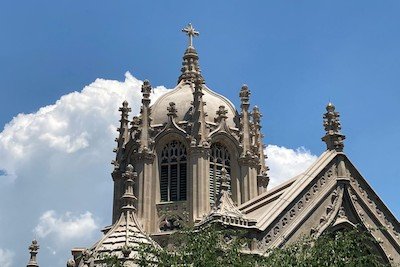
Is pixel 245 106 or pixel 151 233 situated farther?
pixel 245 106

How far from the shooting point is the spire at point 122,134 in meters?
44.0

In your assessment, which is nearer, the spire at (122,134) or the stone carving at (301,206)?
the stone carving at (301,206)

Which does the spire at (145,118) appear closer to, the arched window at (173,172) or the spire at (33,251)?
the arched window at (173,172)

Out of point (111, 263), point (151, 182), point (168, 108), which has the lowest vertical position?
point (111, 263)

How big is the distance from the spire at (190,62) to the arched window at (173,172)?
23.8ft

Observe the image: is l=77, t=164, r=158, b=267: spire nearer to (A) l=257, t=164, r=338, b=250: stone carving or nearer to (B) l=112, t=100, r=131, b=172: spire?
(A) l=257, t=164, r=338, b=250: stone carving

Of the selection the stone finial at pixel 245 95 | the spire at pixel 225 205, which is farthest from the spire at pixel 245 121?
the spire at pixel 225 205

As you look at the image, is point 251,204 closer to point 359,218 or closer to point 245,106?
point 359,218

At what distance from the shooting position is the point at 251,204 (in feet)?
118

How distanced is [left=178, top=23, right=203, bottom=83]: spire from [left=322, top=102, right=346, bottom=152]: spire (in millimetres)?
14233

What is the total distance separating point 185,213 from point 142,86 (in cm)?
955

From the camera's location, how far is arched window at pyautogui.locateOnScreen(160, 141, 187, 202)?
40500mm

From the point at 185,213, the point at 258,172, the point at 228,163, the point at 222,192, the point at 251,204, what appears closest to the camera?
the point at 222,192

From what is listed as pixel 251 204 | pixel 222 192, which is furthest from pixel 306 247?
pixel 251 204
